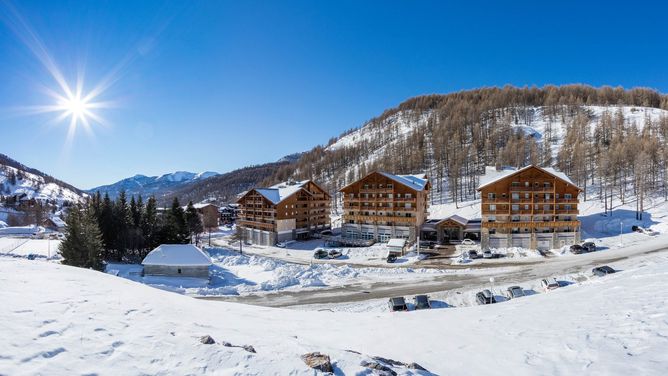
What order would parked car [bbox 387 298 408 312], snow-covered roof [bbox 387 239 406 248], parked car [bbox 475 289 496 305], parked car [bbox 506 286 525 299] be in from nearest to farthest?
parked car [bbox 387 298 408 312] < parked car [bbox 475 289 496 305] < parked car [bbox 506 286 525 299] < snow-covered roof [bbox 387 239 406 248]

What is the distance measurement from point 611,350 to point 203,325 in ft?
43.2

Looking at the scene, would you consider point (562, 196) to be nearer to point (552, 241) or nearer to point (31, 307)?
point (552, 241)

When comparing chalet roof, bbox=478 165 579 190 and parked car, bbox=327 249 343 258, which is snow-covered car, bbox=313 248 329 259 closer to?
parked car, bbox=327 249 343 258

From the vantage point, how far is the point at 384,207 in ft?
208

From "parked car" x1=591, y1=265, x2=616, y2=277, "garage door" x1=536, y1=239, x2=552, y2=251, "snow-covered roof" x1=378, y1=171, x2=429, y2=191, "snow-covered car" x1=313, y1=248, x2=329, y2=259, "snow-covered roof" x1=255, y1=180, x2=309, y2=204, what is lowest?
"snow-covered car" x1=313, y1=248, x2=329, y2=259

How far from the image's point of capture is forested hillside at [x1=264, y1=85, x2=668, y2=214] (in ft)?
271

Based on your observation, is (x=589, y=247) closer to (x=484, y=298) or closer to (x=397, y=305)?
(x=484, y=298)

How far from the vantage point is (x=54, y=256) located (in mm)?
54375

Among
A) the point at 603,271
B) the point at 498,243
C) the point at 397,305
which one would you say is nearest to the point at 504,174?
the point at 498,243

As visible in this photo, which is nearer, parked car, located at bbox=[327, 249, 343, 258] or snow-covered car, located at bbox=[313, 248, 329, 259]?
parked car, located at bbox=[327, 249, 343, 258]

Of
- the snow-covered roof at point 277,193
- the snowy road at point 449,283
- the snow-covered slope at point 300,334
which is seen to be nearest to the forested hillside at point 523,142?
the snowy road at point 449,283

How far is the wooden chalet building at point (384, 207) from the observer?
60.7 meters

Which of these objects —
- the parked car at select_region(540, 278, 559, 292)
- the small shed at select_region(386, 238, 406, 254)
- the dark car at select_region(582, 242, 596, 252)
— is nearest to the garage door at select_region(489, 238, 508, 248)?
the dark car at select_region(582, 242, 596, 252)

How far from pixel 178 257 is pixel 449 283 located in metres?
30.5
